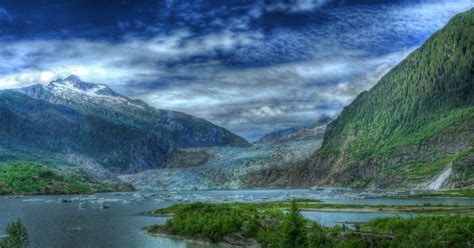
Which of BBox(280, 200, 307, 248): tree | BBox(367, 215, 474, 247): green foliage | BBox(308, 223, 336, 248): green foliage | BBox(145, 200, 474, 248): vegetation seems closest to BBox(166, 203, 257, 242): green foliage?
BBox(145, 200, 474, 248): vegetation

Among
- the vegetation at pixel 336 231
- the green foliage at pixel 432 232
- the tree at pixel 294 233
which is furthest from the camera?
the tree at pixel 294 233

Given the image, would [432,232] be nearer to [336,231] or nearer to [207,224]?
[336,231]

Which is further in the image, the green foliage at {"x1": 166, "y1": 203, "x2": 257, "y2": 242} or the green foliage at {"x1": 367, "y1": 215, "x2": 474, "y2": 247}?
the green foliage at {"x1": 166, "y1": 203, "x2": 257, "y2": 242}

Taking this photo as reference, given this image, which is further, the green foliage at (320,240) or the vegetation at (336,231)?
the green foliage at (320,240)

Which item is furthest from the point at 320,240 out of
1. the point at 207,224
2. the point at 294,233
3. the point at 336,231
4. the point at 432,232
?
the point at 207,224

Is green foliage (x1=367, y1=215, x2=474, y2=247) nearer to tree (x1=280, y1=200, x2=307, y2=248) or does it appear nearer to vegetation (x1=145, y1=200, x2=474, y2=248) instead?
vegetation (x1=145, y1=200, x2=474, y2=248)

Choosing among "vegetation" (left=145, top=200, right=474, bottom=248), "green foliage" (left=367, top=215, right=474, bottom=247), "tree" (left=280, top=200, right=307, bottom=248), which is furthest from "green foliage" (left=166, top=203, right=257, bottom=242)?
"green foliage" (left=367, top=215, right=474, bottom=247)

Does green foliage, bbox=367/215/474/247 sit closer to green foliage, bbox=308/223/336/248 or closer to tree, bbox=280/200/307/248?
green foliage, bbox=308/223/336/248

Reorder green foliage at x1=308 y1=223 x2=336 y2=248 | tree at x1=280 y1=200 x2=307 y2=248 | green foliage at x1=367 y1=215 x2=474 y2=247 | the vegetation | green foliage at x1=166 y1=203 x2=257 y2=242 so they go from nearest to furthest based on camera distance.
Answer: green foliage at x1=367 y1=215 x2=474 y2=247
the vegetation
green foliage at x1=308 y1=223 x2=336 y2=248
tree at x1=280 y1=200 x2=307 y2=248
green foliage at x1=166 y1=203 x2=257 y2=242

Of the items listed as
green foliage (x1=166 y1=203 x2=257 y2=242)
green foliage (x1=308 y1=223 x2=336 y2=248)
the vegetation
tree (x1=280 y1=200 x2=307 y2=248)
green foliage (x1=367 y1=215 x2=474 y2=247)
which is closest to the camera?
green foliage (x1=367 y1=215 x2=474 y2=247)

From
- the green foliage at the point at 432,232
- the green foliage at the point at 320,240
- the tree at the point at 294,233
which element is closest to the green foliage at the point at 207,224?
the tree at the point at 294,233

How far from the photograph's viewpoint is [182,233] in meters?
107

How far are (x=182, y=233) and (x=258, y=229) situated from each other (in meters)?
21.1

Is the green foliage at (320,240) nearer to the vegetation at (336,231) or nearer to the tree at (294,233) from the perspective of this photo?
the vegetation at (336,231)
